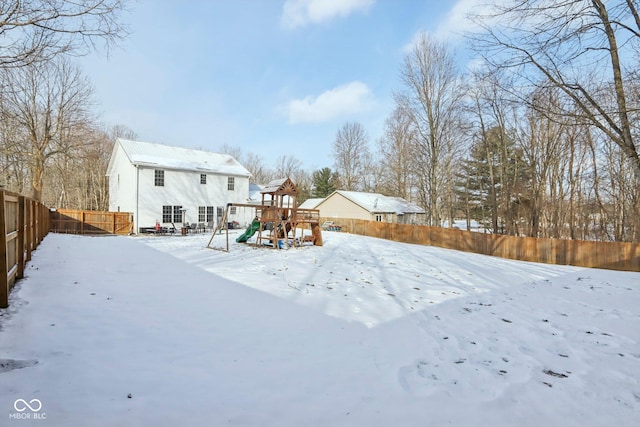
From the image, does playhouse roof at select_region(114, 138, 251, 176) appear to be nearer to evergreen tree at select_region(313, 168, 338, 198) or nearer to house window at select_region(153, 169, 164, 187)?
house window at select_region(153, 169, 164, 187)

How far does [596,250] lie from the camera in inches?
557

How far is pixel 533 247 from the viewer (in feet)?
52.3

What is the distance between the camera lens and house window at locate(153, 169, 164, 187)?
22.7 meters

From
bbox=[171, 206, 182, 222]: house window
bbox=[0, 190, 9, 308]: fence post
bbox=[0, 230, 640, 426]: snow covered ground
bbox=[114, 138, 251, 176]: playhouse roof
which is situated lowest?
bbox=[0, 230, 640, 426]: snow covered ground

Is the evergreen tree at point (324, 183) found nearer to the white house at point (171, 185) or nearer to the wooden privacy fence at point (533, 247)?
the white house at point (171, 185)

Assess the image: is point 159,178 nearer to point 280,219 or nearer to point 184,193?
point 184,193

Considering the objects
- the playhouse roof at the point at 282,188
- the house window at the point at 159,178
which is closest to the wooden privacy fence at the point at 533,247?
the playhouse roof at the point at 282,188

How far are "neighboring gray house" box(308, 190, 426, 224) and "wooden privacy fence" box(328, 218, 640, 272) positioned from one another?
32.1ft

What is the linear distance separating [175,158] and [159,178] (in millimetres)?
2943

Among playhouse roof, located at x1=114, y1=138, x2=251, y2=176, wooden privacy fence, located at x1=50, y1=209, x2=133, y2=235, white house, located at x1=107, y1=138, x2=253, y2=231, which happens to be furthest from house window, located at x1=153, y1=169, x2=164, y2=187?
wooden privacy fence, located at x1=50, y1=209, x2=133, y2=235

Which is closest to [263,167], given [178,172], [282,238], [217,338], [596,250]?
[178,172]

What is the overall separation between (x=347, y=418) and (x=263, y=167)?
184 ft

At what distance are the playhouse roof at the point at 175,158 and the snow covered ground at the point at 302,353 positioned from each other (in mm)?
16672

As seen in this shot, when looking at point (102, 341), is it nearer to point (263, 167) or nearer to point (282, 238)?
point (282, 238)
